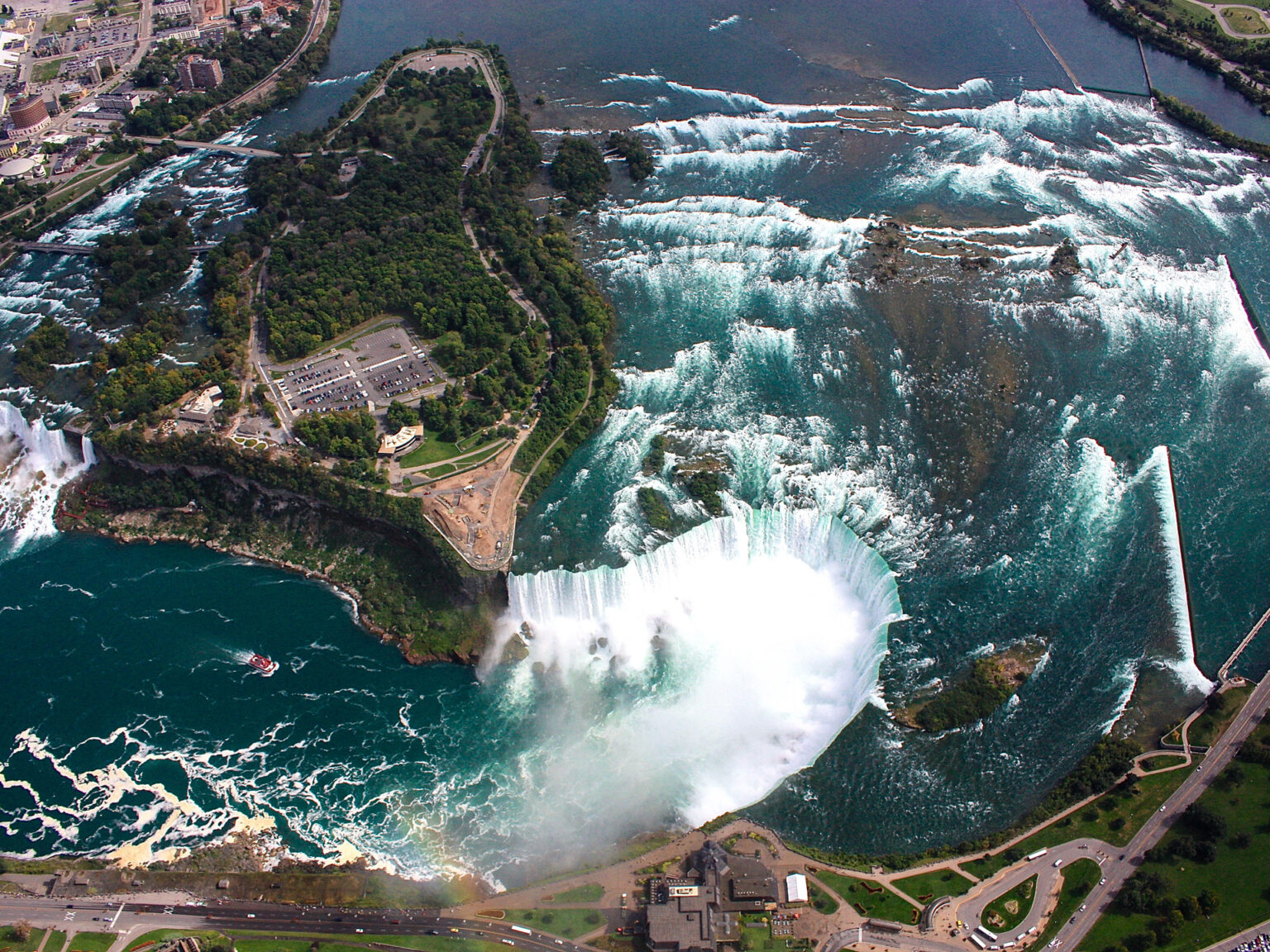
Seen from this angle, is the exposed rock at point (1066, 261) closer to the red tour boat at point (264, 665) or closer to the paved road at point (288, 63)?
the red tour boat at point (264, 665)

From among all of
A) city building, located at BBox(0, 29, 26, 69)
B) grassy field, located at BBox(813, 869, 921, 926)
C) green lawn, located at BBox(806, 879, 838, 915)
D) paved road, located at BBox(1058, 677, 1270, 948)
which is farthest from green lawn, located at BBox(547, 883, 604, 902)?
city building, located at BBox(0, 29, 26, 69)

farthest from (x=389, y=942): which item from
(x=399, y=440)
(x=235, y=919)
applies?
(x=399, y=440)

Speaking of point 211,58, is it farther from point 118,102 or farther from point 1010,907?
point 1010,907

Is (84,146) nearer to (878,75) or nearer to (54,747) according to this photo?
(54,747)

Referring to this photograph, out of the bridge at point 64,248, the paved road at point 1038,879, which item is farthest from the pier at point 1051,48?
the bridge at point 64,248

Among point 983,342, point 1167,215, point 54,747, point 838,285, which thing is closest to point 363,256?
point 838,285

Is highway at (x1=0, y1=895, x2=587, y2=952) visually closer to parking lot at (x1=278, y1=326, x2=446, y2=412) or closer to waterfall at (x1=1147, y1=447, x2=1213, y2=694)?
parking lot at (x1=278, y1=326, x2=446, y2=412)
